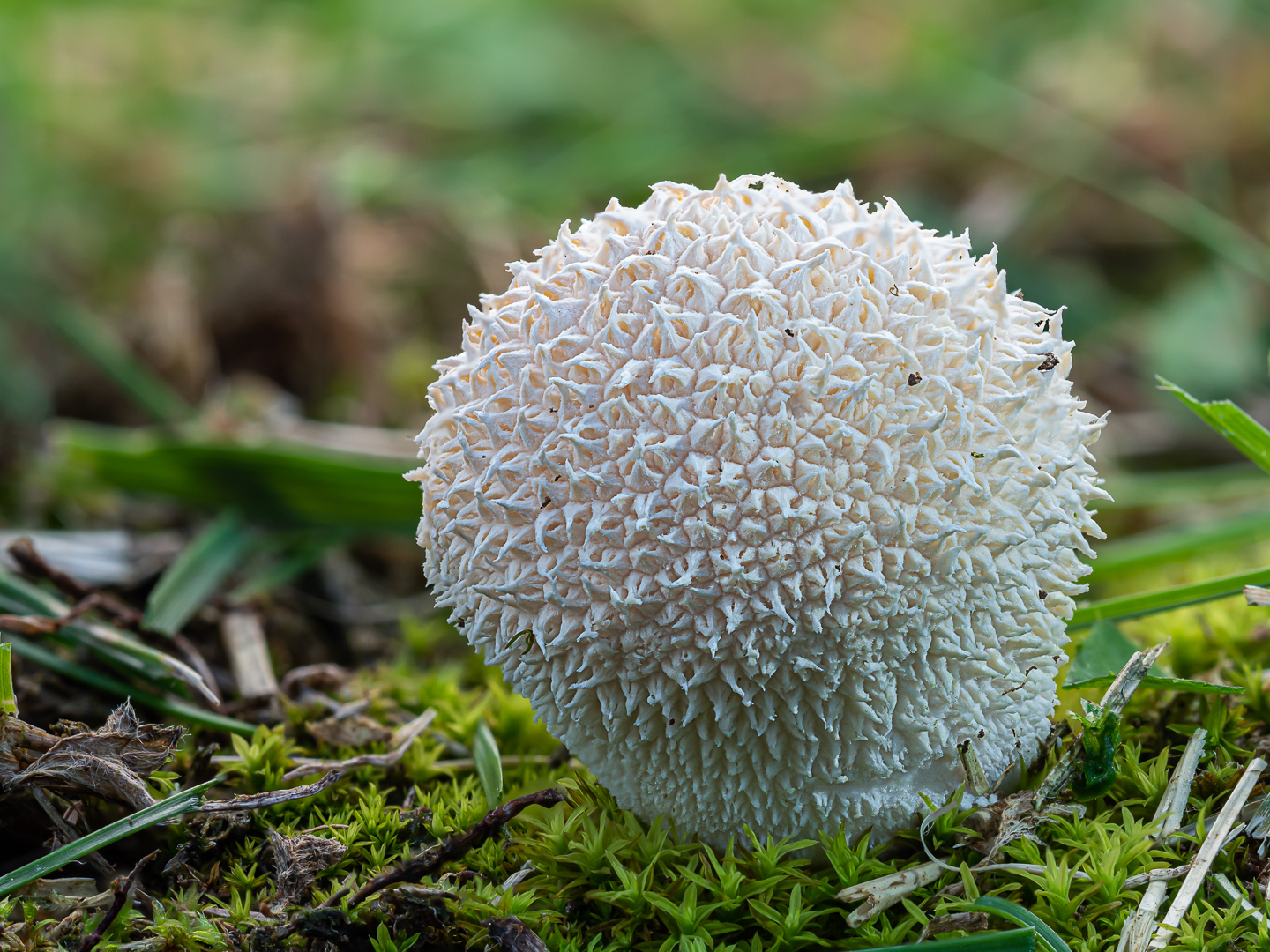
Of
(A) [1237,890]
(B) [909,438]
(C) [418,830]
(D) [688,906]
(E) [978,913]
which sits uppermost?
(B) [909,438]

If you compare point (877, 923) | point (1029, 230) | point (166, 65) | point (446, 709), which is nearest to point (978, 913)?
point (877, 923)

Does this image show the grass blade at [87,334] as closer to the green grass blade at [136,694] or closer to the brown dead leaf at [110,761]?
the green grass blade at [136,694]

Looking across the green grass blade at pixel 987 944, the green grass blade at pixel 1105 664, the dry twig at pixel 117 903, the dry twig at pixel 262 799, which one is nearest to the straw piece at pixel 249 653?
the dry twig at pixel 262 799

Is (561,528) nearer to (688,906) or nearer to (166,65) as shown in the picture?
(688,906)

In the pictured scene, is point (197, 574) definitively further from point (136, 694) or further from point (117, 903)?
point (117, 903)

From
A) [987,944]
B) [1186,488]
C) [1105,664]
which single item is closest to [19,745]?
[987,944]

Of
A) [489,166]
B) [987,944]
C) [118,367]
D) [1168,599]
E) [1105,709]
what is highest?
[489,166]
